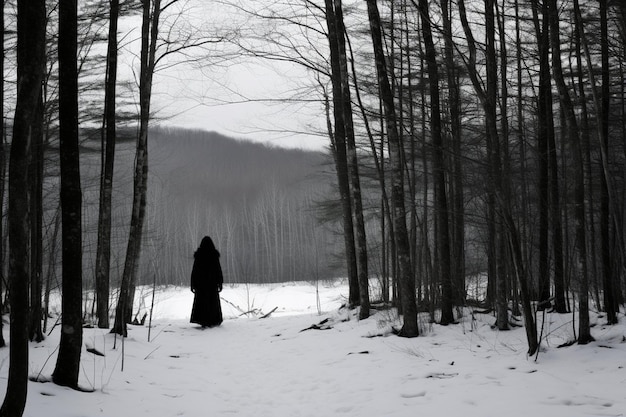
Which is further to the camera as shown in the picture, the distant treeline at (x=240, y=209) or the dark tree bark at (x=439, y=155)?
the distant treeline at (x=240, y=209)

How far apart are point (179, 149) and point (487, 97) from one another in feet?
127

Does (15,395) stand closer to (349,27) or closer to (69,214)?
(69,214)

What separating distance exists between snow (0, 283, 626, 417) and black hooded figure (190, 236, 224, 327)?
93.4 inches

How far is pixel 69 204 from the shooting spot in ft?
13.3

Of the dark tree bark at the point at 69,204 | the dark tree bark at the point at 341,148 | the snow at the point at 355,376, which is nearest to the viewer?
the snow at the point at 355,376

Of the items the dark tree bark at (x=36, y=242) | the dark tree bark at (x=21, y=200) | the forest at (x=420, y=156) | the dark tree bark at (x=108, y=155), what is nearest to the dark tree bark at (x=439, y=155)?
the forest at (x=420, y=156)

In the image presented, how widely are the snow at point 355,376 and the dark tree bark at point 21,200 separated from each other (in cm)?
46

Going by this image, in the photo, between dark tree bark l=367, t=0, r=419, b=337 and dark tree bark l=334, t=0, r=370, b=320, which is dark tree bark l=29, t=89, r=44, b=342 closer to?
dark tree bark l=367, t=0, r=419, b=337

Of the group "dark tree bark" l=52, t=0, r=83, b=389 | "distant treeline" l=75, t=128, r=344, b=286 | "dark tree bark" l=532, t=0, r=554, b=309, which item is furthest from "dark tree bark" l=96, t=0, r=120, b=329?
"distant treeline" l=75, t=128, r=344, b=286

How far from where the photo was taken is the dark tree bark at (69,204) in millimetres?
4059

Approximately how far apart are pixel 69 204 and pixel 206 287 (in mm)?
7298

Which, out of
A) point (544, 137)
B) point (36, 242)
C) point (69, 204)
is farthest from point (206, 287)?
point (544, 137)

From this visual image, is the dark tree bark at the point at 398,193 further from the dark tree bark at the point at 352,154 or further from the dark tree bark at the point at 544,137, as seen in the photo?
the dark tree bark at the point at 544,137

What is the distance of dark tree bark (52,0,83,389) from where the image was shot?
4.06 metres
